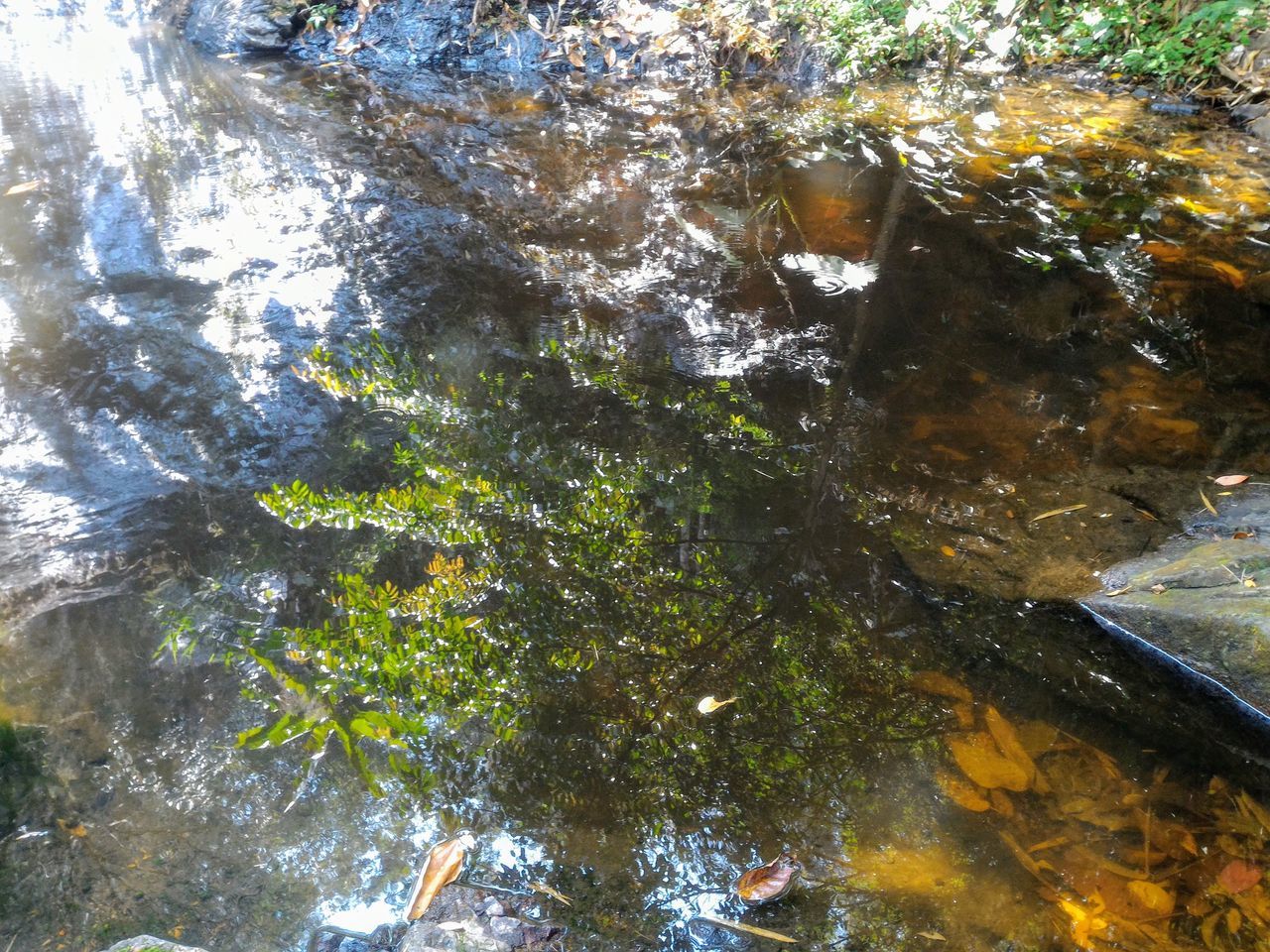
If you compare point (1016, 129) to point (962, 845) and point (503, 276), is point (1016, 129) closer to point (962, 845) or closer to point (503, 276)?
point (503, 276)

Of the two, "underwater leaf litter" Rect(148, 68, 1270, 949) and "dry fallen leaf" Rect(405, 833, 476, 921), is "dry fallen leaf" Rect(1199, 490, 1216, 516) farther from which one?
"dry fallen leaf" Rect(405, 833, 476, 921)

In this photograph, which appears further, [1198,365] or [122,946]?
[1198,365]

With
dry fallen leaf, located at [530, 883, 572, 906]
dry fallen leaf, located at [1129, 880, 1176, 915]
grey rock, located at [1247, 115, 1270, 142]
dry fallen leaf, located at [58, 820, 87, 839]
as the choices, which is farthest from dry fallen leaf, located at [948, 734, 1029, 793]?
grey rock, located at [1247, 115, 1270, 142]

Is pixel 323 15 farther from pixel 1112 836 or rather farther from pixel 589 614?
pixel 1112 836

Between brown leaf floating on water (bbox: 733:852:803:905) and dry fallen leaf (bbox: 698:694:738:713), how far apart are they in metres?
0.40

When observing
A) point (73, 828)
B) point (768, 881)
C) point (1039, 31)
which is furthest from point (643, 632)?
point (1039, 31)

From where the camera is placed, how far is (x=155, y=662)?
220 cm

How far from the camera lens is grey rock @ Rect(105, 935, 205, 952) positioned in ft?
4.95

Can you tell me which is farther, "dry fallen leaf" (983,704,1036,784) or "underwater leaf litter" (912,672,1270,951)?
"dry fallen leaf" (983,704,1036,784)

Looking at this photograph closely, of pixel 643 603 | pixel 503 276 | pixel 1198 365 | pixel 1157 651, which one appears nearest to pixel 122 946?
pixel 643 603

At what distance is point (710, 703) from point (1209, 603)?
1396mm

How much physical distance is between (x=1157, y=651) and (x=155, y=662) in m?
2.75

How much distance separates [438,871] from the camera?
1.77 metres

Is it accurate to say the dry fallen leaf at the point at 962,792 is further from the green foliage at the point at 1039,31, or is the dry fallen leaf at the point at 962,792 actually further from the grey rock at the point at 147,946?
the green foliage at the point at 1039,31
